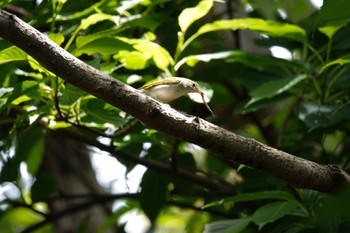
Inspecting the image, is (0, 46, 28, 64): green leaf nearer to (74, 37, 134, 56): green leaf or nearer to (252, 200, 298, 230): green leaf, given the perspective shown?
(74, 37, 134, 56): green leaf

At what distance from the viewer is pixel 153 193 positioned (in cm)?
202

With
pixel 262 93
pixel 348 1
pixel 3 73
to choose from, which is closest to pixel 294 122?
pixel 262 93

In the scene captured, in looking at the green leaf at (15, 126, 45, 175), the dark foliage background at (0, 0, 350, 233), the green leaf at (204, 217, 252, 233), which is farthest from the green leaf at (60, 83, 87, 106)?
the green leaf at (204, 217, 252, 233)

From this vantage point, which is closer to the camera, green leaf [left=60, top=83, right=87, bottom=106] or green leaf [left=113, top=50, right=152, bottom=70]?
green leaf [left=60, top=83, right=87, bottom=106]

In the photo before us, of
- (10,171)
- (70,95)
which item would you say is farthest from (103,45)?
(10,171)

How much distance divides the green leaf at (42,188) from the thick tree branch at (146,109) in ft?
4.26

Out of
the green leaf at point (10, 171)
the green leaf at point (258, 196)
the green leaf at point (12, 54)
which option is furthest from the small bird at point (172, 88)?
the green leaf at point (10, 171)

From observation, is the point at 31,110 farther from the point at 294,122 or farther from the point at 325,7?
the point at 294,122

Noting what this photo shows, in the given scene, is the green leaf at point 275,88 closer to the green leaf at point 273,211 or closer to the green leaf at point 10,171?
the green leaf at point 273,211

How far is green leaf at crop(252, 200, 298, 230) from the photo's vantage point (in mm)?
1545

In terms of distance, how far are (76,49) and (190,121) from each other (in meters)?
0.51

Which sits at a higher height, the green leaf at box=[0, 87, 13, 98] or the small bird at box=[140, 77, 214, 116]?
the small bird at box=[140, 77, 214, 116]

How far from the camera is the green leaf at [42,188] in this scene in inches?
92.1

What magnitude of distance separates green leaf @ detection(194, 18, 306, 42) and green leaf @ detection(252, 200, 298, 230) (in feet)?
1.89
